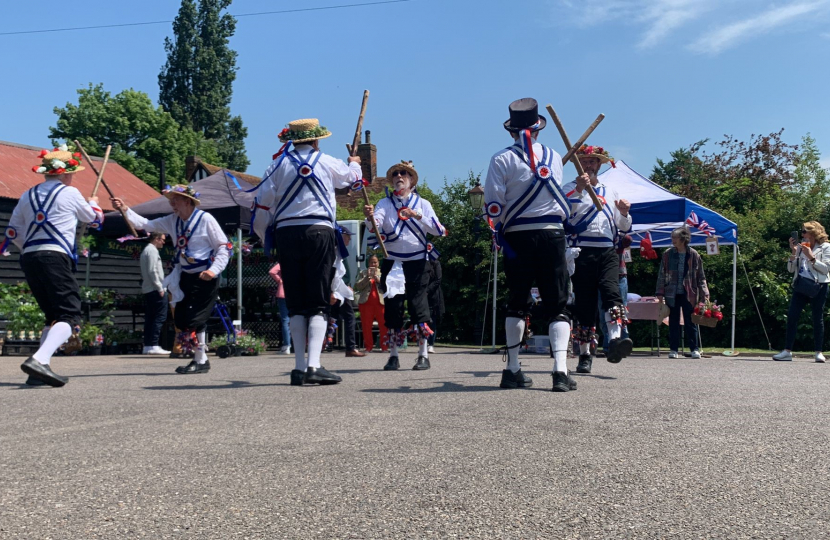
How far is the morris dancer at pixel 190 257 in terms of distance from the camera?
28.7 ft

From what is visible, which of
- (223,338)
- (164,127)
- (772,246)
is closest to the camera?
(223,338)

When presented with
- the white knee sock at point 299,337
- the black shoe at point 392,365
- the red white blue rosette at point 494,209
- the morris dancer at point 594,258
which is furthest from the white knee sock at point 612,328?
the white knee sock at point 299,337

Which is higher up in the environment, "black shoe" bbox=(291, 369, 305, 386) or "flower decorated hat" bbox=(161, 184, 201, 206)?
"flower decorated hat" bbox=(161, 184, 201, 206)

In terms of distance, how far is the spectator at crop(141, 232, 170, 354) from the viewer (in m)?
14.0

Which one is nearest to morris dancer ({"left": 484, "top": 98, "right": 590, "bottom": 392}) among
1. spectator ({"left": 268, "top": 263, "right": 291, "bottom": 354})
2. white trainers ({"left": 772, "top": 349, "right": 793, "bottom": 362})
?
white trainers ({"left": 772, "top": 349, "right": 793, "bottom": 362})

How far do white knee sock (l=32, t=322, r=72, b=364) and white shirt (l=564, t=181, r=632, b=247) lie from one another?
450 centimetres

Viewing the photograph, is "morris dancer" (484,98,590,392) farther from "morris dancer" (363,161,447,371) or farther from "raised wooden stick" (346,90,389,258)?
"morris dancer" (363,161,447,371)

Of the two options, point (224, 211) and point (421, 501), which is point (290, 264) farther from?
point (224, 211)

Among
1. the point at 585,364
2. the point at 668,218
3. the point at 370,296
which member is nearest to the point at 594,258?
the point at 585,364

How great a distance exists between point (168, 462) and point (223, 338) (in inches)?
395

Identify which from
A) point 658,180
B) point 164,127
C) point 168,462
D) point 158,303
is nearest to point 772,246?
point 158,303

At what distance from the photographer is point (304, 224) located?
7184 mm

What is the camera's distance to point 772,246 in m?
17.2

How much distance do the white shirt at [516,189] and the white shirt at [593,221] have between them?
1.62 m
